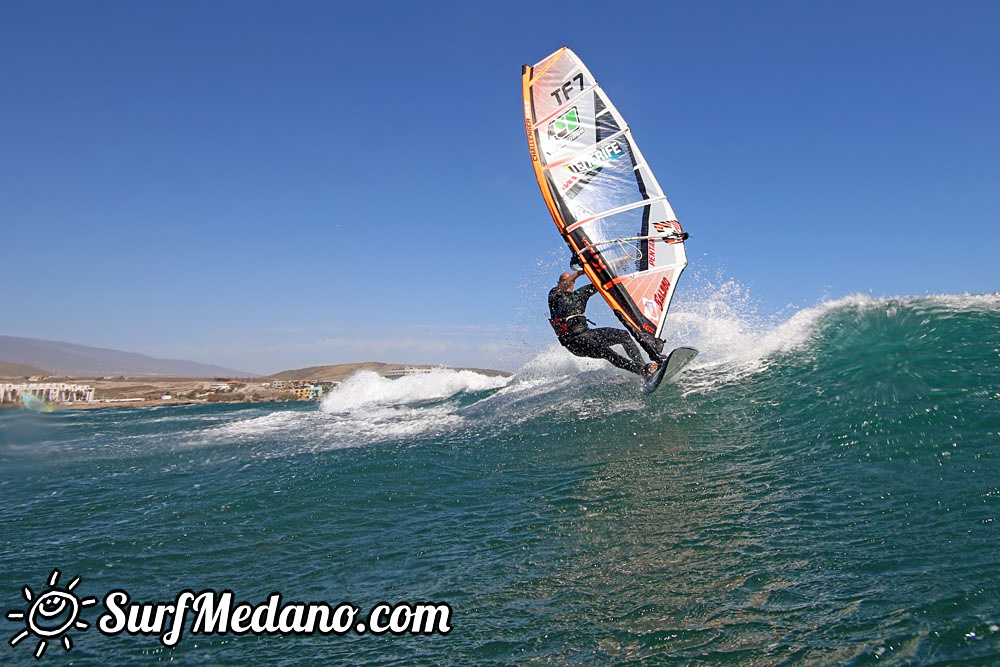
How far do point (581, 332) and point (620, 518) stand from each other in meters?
4.42

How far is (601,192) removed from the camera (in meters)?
8.43

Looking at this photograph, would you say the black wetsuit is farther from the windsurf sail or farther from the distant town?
the distant town

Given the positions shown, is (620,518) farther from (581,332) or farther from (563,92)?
(563,92)

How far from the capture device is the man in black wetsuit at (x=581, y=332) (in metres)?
7.76

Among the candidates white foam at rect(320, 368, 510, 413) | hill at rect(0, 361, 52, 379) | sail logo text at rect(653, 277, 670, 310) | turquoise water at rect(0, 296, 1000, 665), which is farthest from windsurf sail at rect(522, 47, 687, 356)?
hill at rect(0, 361, 52, 379)

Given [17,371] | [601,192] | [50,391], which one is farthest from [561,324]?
[17,371]

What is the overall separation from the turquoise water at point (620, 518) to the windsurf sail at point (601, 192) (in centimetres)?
131

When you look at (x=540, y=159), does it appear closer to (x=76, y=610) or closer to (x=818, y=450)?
(x=818, y=450)

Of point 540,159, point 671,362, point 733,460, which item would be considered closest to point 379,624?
point 733,460

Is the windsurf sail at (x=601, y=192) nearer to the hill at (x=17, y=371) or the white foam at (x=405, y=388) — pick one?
the white foam at (x=405, y=388)

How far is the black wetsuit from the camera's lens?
25.5 ft

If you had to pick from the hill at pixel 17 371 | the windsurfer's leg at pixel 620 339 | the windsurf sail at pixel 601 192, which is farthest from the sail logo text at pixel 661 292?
the hill at pixel 17 371

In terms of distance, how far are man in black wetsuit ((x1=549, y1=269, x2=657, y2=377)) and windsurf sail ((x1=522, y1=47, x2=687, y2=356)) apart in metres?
0.21

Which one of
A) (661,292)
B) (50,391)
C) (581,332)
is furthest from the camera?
(50,391)
